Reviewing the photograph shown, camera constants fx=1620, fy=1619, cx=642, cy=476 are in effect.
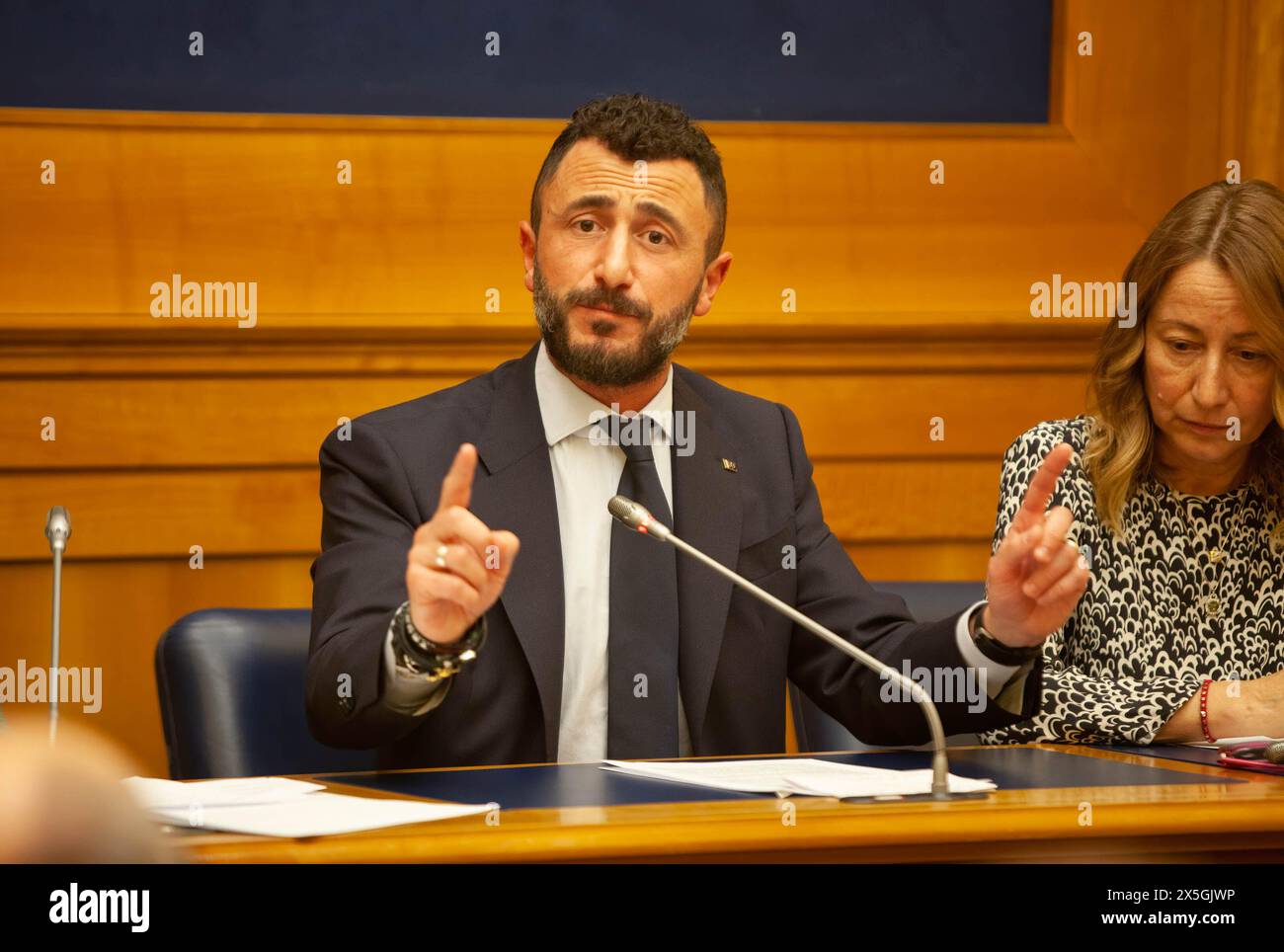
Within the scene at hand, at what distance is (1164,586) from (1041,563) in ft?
2.33

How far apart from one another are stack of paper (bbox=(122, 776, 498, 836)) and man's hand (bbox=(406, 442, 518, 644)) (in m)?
0.23

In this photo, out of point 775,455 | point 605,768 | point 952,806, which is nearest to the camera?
point 952,806

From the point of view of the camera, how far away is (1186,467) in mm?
2709

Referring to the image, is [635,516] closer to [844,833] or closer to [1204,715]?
[844,833]

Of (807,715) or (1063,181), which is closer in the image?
(807,715)

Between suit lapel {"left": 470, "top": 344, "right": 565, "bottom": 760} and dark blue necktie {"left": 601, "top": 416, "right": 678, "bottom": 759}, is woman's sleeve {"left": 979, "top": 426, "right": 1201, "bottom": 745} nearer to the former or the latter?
dark blue necktie {"left": 601, "top": 416, "right": 678, "bottom": 759}

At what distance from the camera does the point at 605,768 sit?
1975mm

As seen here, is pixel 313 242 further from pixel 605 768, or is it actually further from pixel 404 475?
pixel 605 768

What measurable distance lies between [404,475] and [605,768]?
1.85 feet

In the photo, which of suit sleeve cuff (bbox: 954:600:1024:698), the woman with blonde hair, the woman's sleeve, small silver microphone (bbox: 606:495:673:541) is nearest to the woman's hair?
the woman with blonde hair

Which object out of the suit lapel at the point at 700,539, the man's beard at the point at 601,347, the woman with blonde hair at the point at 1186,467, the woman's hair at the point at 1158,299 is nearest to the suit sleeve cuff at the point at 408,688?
the suit lapel at the point at 700,539

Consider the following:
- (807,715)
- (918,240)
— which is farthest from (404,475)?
(918,240)

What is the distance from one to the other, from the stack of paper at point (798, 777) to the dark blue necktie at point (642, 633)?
0.20 meters

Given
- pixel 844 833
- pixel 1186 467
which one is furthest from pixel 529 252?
pixel 844 833
